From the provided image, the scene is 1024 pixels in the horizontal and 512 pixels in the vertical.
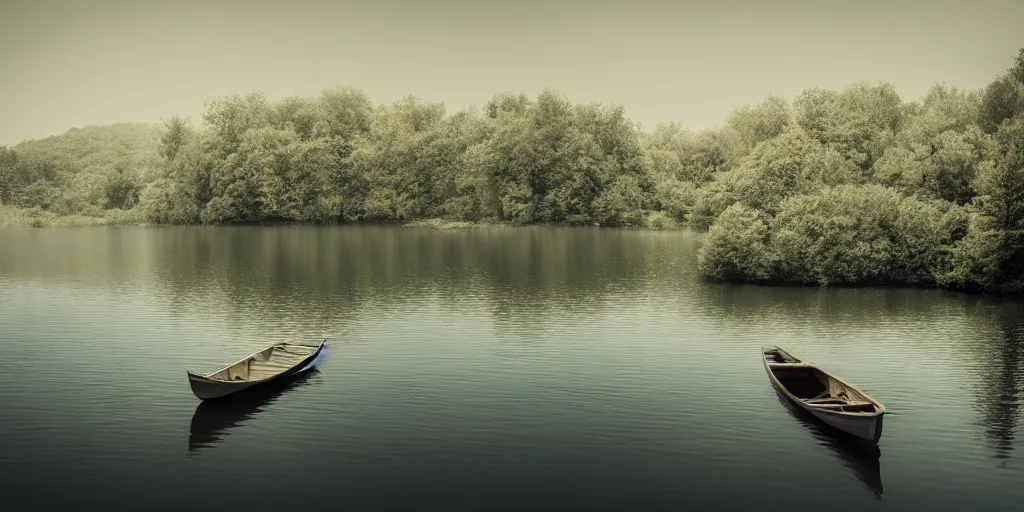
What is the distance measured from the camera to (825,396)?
1548 inches

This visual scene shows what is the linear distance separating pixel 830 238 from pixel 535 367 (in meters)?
39.8

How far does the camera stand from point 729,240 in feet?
252

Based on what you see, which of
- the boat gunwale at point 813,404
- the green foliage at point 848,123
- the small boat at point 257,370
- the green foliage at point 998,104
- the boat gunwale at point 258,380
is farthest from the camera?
the green foliage at point 848,123

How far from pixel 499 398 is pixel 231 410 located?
12.4 meters

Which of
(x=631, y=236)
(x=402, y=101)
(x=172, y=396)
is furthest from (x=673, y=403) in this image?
(x=402, y=101)

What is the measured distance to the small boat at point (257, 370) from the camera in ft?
124

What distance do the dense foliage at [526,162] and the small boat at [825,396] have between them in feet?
120

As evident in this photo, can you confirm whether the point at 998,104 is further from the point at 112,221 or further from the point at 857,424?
the point at 112,221

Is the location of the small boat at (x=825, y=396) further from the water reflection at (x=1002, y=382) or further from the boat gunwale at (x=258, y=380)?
the boat gunwale at (x=258, y=380)

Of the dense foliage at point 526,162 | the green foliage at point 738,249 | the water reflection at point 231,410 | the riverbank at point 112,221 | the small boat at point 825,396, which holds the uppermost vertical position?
the dense foliage at point 526,162

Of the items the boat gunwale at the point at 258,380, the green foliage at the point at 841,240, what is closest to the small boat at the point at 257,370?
the boat gunwale at the point at 258,380

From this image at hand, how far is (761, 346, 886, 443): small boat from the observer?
108 feet

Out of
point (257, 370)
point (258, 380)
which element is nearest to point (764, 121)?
point (257, 370)

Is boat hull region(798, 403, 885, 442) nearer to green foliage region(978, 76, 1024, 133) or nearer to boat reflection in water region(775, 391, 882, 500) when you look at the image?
boat reflection in water region(775, 391, 882, 500)
